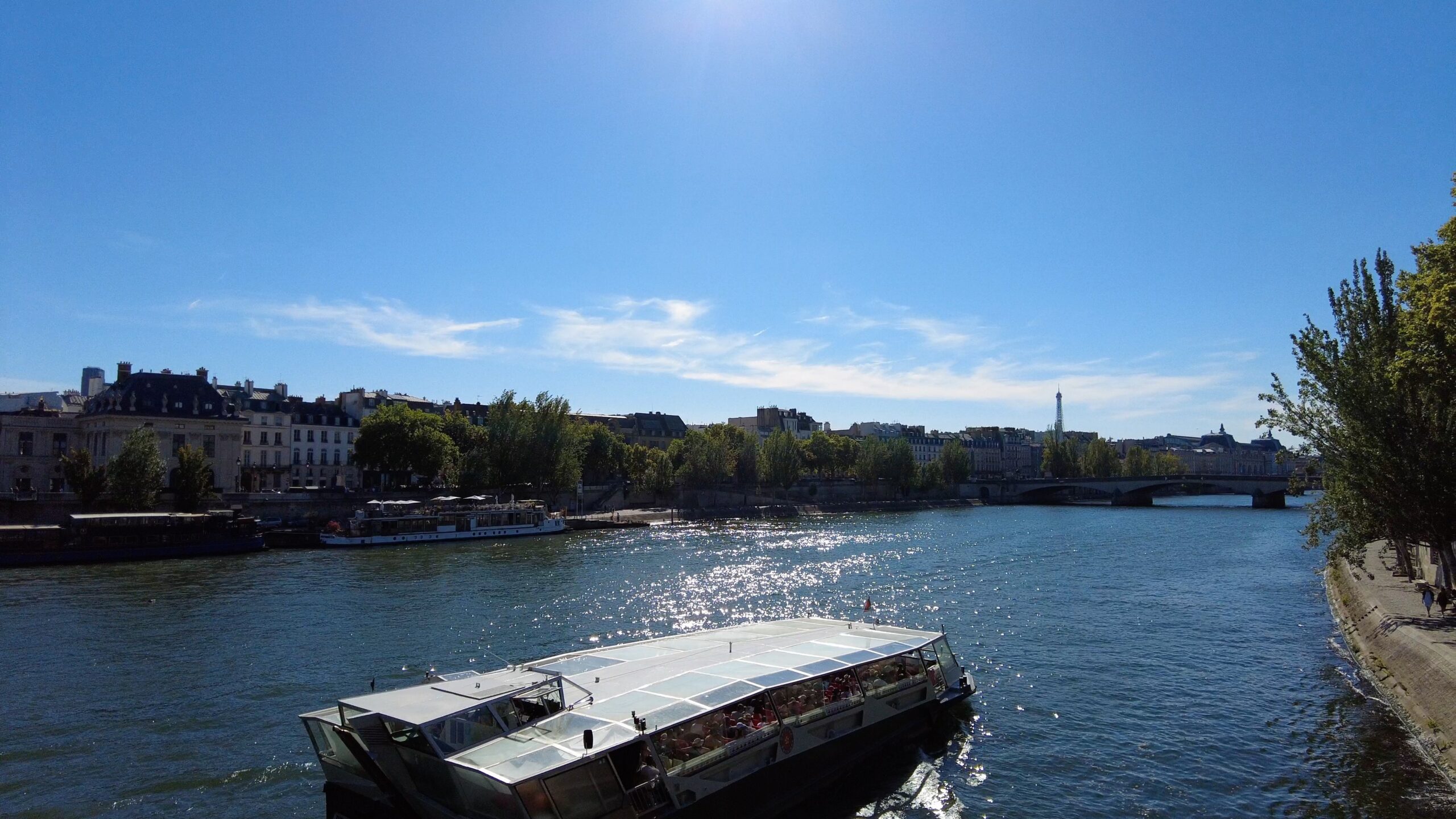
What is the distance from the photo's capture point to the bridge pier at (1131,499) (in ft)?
525

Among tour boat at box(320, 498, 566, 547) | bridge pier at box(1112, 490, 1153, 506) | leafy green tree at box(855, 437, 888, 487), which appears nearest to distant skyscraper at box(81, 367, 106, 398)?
tour boat at box(320, 498, 566, 547)

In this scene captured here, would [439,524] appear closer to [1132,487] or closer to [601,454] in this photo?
[601,454]

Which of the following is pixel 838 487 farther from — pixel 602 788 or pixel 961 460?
pixel 602 788

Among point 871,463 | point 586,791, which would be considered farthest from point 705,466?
point 586,791

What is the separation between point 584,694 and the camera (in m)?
18.7

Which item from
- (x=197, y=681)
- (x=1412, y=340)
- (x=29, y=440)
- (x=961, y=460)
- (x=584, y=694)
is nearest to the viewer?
(x=584, y=694)

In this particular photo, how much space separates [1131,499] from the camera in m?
160

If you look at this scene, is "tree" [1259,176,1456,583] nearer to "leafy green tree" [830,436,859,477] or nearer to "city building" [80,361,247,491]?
"city building" [80,361,247,491]

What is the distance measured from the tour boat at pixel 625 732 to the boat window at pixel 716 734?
30mm

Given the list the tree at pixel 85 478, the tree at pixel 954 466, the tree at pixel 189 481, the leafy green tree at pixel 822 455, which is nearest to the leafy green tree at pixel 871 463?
the leafy green tree at pixel 822 455

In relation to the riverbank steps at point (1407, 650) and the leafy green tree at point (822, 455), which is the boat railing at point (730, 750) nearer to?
the riverbank steps at point (1407, 650)

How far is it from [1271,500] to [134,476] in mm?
151659

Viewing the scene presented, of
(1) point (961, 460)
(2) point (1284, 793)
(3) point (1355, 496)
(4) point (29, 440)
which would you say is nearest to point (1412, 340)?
(3) point (1355, 496)

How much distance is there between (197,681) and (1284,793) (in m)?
30.8
